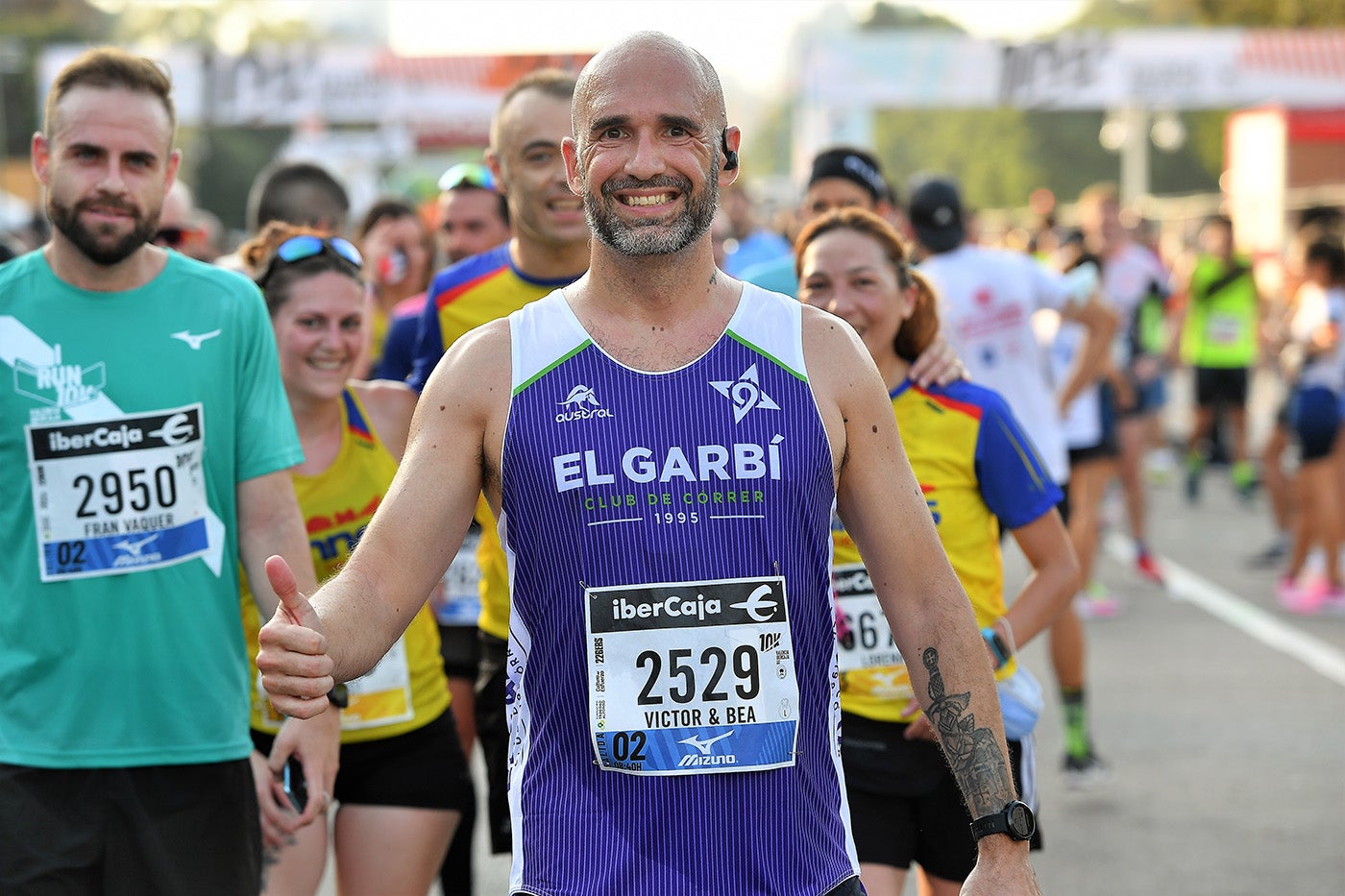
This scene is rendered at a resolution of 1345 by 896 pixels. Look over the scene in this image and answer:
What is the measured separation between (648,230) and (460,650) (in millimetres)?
3003

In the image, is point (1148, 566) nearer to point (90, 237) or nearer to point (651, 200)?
point (90, 237)

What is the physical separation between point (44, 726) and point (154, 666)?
260 millimetres

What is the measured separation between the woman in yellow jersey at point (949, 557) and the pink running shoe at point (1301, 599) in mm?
7381

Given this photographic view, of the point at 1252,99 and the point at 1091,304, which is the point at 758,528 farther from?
the point at 1252,99

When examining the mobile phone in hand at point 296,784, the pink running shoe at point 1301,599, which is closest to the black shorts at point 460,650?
the mobile phone in hand at point 296,784

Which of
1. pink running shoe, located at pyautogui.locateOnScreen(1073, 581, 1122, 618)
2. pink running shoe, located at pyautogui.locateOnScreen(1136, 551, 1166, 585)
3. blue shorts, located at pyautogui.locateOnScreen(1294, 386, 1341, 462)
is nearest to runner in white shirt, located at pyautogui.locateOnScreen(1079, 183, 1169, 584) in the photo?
pink running shoe, located at pyautogui.locateOnScreen(1136, 551, 1166, 585)

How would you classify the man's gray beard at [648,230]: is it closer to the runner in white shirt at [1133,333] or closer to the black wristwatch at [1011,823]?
the black wristwatch at [1011,823]

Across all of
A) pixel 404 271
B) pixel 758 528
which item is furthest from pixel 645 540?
Result: pixel 404 271

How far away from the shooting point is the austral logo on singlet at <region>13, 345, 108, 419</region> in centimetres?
383

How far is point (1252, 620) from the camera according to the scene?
10.9 meters

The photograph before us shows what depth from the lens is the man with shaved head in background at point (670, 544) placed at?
9.50 feet

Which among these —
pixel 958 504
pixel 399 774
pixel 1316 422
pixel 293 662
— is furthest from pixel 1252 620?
pixel 293 662

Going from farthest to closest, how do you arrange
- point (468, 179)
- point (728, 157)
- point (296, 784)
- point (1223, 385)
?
point (1223, 385)
point (468, 179)
point (296, 784)
point (728, 157)

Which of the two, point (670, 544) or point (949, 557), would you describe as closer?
point (670, 544)
